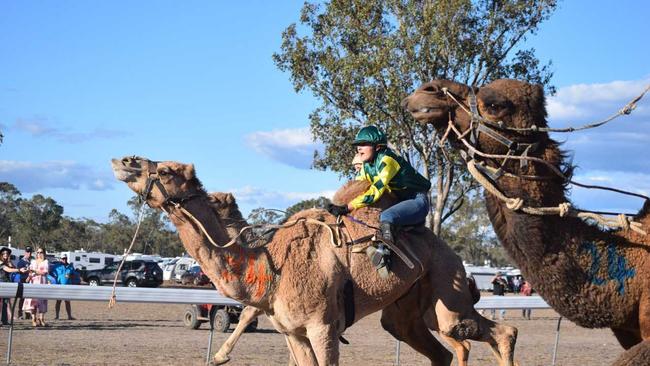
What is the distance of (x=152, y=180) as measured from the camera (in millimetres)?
7656

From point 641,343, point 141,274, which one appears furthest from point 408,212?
point 141,274

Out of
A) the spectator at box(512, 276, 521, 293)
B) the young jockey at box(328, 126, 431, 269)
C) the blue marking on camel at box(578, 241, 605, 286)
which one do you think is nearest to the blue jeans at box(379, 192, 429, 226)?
the young jockey at box(328, 126, 431, 269)

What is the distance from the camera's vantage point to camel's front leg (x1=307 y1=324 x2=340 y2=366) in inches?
287

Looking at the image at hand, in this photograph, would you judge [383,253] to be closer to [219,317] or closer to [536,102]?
[536,102]

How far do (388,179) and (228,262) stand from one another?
1.56 meters

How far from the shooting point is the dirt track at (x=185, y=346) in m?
13.6

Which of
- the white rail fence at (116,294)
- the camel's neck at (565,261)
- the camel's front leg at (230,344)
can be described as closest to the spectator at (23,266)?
A: the white rail fence at (116,294)

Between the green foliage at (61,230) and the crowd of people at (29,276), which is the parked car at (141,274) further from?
the green foliage at (61,230)

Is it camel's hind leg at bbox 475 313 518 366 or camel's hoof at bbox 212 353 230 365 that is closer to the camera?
camel's hind leg at bbox 475 313 518 366

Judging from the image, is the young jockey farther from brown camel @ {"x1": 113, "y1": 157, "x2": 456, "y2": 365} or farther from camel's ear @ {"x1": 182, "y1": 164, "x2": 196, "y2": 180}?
camel's ear @ {"x1": 182, "y1": 164, "x2": 196, "y2": 180}

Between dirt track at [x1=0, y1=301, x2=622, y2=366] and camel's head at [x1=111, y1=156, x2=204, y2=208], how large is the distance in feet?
17.5

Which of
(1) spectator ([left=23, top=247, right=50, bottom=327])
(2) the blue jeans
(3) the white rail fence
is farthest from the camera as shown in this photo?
(1) spectator ([left=23, top=247, right=50, bottom=327])

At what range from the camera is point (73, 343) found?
51.9 feet

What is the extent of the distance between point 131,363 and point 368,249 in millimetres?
6153
